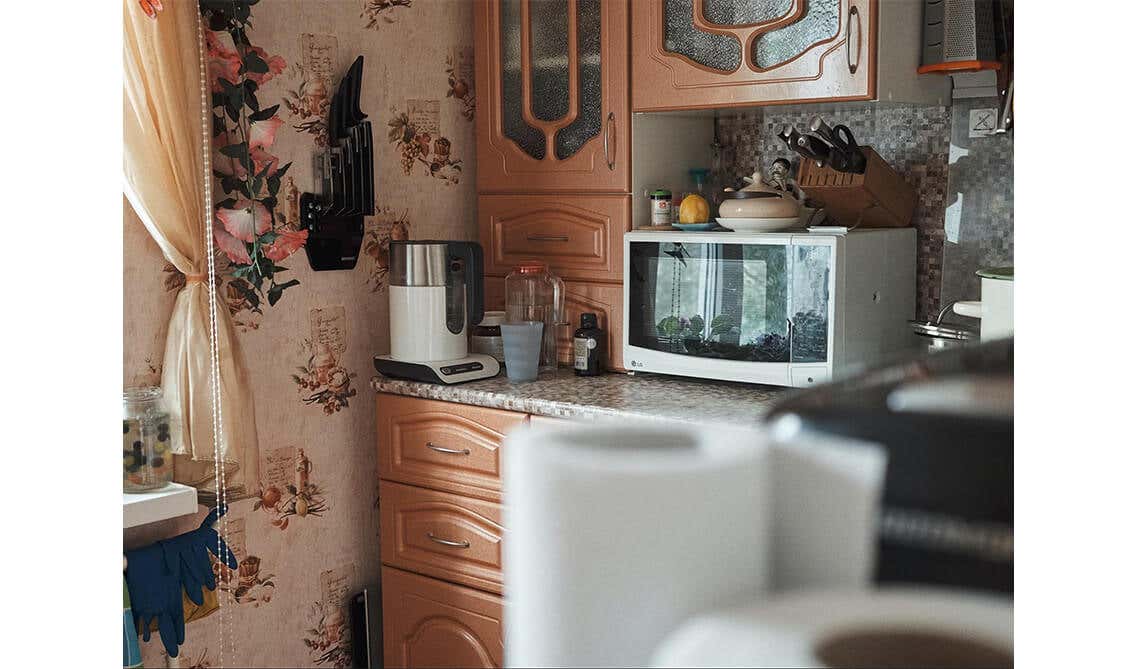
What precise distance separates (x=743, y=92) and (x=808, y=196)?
0.27 meters

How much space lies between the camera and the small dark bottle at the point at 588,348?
2.39 metres

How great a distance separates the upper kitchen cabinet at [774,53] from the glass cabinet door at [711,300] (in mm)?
304

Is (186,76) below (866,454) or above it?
above

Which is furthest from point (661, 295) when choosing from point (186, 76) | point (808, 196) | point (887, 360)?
point (887, 360)

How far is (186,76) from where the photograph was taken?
2.00 metres

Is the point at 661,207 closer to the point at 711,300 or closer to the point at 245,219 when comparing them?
the point at 711,300

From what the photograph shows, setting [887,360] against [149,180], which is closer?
[887,360]

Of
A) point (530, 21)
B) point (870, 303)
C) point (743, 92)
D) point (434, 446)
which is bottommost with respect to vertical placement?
point (434, 446)

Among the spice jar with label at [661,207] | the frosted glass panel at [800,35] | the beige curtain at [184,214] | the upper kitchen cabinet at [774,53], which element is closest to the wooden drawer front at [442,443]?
the beige curtain at [184,214]

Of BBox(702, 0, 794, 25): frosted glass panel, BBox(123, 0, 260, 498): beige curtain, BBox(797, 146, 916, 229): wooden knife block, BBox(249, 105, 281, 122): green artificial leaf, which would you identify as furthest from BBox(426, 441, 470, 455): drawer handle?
BBox(702, 0, 794, 25): frosted glass panel

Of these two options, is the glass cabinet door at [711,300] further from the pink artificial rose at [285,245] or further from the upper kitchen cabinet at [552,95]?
the pink artificial rose at [285,245]
